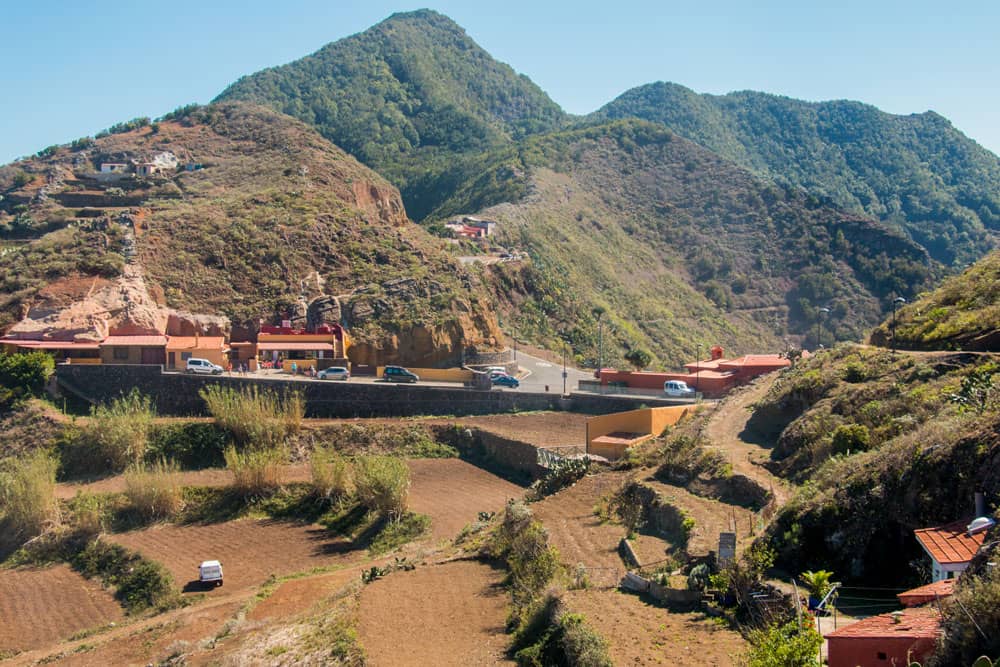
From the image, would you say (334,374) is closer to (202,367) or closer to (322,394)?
(322,394)

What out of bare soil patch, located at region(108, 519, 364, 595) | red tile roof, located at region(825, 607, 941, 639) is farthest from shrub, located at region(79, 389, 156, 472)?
red tile roof, located at region(825, 607, 941, 639)

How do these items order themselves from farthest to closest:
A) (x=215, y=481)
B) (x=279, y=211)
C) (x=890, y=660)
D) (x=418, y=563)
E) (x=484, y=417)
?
(x=279, y=211), (x=484, y=417), (x=215, y=481), (x=418, y=563), (x=890, y=660)

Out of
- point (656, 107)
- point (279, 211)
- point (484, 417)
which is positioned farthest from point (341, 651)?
point (656, 107)

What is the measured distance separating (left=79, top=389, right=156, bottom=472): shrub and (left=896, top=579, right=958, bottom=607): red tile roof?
1103 inches

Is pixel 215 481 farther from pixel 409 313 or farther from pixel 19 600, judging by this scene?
pixel 409 313

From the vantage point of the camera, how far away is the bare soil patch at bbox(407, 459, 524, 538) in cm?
2936

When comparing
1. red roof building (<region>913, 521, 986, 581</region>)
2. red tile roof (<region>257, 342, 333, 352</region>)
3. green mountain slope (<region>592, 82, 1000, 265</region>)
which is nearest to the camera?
red roof building (<region>913, 521, 986, 581</region>)

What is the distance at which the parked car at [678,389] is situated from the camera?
1398 inches

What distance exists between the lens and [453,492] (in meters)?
32.4

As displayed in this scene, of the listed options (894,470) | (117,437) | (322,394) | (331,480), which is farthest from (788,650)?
(322,394)

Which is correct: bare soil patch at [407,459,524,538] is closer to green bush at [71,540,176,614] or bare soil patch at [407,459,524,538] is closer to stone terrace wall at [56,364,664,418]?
stone terrace wall at [56,364,664,418]

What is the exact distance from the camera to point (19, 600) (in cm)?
2548

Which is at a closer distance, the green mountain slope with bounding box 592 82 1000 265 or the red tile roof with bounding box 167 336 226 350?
the red tile roof with bounding box 167 336 226 350

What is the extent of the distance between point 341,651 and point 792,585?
7.32m
